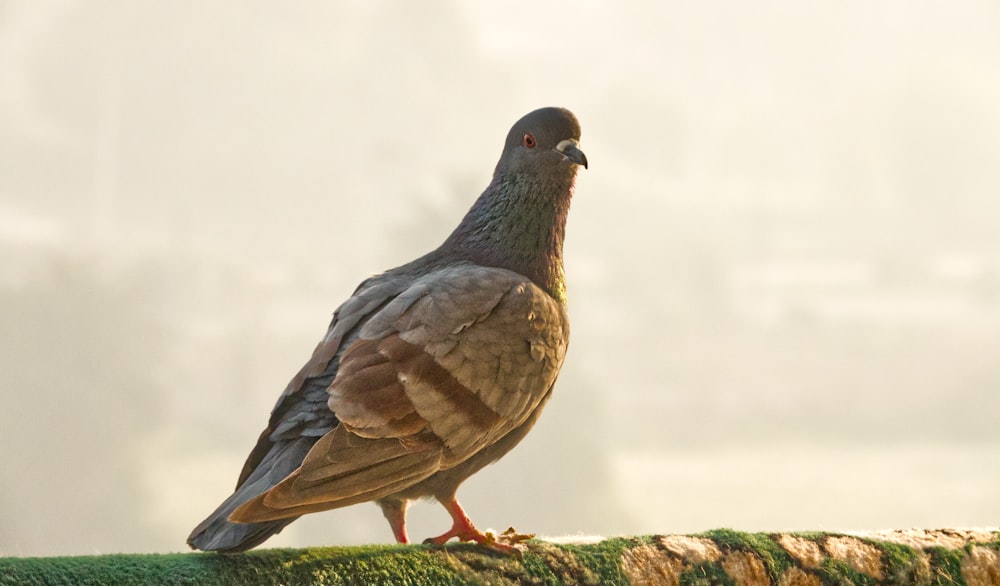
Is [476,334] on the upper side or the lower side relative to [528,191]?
lower

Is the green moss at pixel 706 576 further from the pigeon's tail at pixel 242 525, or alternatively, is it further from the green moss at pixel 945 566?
the pigeon's tail at pixel 242 525

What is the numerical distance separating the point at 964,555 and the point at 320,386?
211 cm

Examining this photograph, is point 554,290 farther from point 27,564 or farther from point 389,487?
point 27,564

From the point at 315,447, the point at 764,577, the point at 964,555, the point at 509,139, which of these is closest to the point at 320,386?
the point at 315,447

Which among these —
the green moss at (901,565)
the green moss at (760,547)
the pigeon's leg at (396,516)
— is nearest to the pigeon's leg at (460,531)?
the pigeon's leg at (396,516)

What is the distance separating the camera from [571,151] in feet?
9.70

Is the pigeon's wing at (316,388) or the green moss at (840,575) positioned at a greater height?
the pigeon's wing at (316,388)

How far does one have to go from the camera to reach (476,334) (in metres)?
2.57

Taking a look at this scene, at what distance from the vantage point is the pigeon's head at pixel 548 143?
9.75 feet

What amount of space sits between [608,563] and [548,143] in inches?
48.0

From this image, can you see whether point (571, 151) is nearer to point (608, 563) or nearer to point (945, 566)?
point (608, 563)

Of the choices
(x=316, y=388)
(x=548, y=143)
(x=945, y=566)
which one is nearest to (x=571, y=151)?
(x=548, y=143)

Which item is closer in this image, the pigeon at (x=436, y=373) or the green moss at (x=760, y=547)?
the pigeon at (x=436, y=373)

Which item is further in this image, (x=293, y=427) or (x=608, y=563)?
(x=608, y=563)
